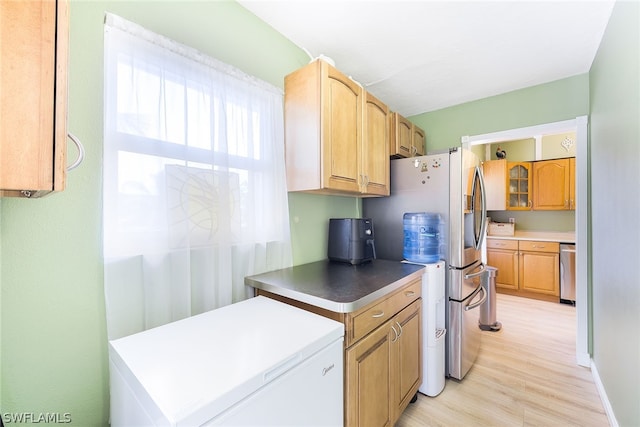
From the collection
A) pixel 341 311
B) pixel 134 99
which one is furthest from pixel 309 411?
pixel 134 99

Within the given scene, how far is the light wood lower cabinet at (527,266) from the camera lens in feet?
12.3

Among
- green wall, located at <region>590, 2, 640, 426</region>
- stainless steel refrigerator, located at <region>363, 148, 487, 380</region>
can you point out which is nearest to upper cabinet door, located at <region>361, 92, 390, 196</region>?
stainless steel refrigerator, located at <region>363, 148, 487, 380</region>

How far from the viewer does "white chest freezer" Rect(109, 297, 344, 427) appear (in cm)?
65

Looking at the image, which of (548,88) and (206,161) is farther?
(548,88)

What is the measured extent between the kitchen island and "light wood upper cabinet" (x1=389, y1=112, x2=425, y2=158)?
1.11 m

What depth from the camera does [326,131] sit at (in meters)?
1.58

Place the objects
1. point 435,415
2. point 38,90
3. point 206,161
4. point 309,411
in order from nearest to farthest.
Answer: point 38,90 < point 309,411 < point 206,161 < point 435,415

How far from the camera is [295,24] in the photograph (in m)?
1.71

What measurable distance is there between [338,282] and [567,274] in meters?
3.92

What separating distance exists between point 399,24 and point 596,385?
9.41 feet

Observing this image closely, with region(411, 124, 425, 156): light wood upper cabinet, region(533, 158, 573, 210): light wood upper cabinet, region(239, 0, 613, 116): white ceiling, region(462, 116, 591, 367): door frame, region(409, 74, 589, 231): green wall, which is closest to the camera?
region(239, 0, 613, 116): white ceiling

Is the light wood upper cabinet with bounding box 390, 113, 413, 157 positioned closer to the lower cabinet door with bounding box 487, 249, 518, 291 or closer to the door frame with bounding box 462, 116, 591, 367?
the door frame with bounding box 462, 116, 591, 367

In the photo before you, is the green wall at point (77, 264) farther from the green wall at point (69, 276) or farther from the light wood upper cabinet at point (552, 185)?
the light wood upper cabinet at point (552, 185)

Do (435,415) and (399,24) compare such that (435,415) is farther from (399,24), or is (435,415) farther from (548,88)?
(548,88)
